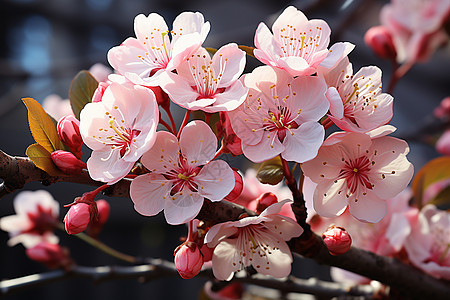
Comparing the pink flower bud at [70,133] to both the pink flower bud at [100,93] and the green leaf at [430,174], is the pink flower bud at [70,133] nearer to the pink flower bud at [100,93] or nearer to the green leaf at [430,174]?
the pink flower bud at [100,93]

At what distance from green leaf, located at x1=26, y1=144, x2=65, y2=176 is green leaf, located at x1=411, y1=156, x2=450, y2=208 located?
0.62m

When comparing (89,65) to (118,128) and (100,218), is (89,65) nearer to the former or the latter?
(100,218)

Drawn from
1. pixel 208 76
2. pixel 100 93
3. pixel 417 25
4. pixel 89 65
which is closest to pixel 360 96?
pixel 208 76

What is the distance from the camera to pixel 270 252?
479 mm

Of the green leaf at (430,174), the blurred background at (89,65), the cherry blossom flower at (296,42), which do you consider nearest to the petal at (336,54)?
the cherry blossom flower at (296,42)

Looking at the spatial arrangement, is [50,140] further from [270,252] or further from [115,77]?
[270,252]

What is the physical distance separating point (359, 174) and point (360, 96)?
9cm

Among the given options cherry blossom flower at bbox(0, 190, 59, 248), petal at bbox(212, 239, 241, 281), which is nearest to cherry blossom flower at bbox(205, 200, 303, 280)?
petal at bbox(212, 239, 241, 281)

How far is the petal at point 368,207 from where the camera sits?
45 cm

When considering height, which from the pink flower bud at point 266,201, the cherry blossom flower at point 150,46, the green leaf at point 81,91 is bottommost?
the pink flower bud at point 266,201

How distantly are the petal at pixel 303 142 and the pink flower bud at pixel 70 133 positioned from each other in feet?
0.71

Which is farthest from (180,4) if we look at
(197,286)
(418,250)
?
(418,250)

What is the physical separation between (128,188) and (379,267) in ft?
1.08

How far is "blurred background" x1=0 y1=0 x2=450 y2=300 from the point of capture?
3189mm
